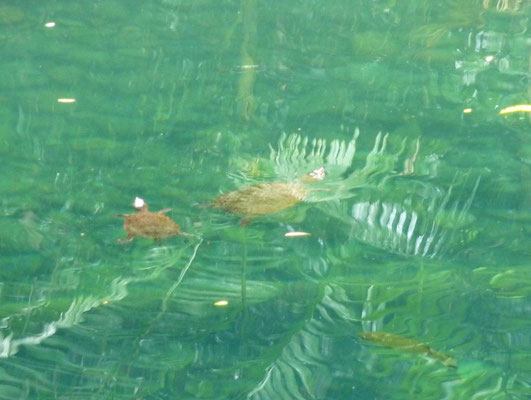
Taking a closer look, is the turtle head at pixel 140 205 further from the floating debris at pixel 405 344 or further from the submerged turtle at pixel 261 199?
the floating debris at pixel 405 344

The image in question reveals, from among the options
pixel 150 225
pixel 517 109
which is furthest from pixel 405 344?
pixel 517 109

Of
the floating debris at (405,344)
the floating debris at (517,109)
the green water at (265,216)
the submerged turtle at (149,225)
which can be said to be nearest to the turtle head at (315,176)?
the green water at (265,216)

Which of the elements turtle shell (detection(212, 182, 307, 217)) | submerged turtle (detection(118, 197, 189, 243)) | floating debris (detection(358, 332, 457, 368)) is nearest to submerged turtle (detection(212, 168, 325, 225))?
turtle shell (detection(212, 182, 307, 217))

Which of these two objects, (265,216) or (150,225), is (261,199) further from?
(150,225)

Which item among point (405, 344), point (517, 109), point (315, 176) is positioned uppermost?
point (517, 109)

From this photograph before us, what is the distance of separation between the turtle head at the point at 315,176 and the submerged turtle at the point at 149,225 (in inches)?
20.6

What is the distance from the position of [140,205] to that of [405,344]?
91 centimetres

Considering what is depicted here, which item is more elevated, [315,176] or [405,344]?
[315,176]

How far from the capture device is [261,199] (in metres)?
2.36

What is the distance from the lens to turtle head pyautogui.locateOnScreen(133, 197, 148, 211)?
228cm

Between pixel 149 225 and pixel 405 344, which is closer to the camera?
pixel 405 344

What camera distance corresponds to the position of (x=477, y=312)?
1941 mm

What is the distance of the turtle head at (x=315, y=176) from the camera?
8.29 feet

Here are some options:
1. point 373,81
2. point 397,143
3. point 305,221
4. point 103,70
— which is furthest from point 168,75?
point 305,221
